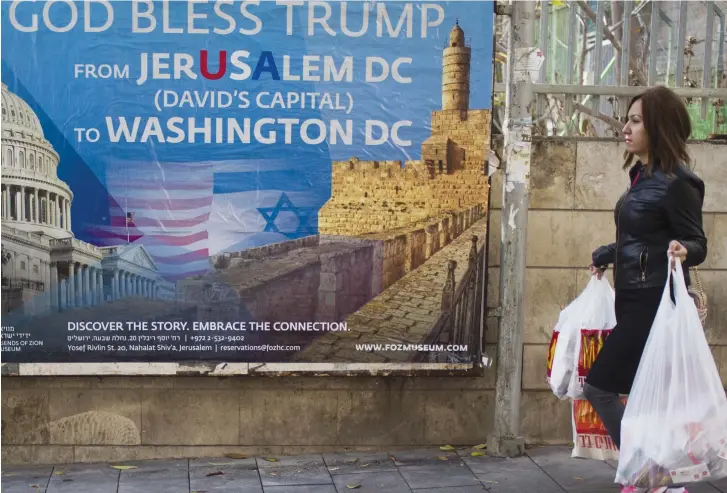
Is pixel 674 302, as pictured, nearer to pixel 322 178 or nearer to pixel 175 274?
pixel 322 178

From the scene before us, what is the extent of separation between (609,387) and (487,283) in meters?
1.41

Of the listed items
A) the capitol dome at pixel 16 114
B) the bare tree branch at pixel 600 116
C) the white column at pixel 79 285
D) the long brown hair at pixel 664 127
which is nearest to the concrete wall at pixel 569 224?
the bare tree branch at pixel 600 116

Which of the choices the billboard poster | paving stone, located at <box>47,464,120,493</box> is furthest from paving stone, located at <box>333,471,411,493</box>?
paving stone, located at <box>47,464,120,493</box>

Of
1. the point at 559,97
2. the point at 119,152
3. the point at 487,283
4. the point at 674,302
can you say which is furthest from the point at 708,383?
the point at 119,152

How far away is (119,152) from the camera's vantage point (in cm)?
502

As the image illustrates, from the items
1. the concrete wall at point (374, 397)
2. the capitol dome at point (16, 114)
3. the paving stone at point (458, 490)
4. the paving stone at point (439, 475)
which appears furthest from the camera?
the concrete wall at point (374, 397)

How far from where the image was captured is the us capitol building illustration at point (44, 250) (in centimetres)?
496

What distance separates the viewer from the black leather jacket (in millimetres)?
3881

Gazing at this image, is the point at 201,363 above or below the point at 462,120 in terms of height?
below

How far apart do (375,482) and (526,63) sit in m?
2.26

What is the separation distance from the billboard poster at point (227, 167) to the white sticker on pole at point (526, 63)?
20 cm

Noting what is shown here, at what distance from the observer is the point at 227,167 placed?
16.7 feet

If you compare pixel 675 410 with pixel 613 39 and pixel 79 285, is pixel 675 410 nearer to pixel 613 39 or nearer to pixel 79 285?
pixel 613 39

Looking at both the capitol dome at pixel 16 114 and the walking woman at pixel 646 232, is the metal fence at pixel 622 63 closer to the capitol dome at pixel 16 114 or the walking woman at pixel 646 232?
the walking woman at pixel 646 232
